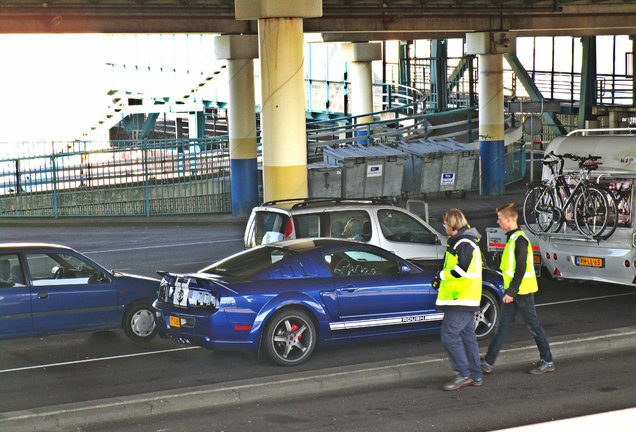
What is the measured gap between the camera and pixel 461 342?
9.69m

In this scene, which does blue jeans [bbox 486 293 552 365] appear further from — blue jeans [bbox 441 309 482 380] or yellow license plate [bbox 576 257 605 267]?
yellow license plate [bbox 576 257 605 267]

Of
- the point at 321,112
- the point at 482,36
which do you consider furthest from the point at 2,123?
the point at 482,36

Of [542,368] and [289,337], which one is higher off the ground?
[289,337]

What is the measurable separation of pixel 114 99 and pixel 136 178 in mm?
25143

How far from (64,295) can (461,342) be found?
5.00 meters

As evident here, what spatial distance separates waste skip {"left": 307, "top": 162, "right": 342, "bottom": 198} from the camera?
27.5 metres

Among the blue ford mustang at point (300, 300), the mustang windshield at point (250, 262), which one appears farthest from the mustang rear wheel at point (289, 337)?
the mustang windshield at point (250, 262)

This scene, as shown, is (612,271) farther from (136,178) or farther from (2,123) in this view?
(2,123)

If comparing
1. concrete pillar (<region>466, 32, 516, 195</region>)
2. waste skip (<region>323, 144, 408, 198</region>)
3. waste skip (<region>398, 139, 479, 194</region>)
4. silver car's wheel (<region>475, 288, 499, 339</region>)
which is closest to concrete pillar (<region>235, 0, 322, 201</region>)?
waste skip (<region>323, 144, 408, 198</region>)

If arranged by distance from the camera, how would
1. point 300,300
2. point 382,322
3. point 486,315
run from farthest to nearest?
point 486,315
point 382,322
point 300,300

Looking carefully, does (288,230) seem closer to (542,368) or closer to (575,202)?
(542,368)

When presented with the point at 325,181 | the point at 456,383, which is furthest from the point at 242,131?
the point at 456,383

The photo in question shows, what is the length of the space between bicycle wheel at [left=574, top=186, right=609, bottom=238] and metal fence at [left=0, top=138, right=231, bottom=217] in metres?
17.0

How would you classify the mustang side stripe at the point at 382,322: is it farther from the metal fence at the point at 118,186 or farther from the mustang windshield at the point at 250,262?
the metal fence at the point at 118,186
